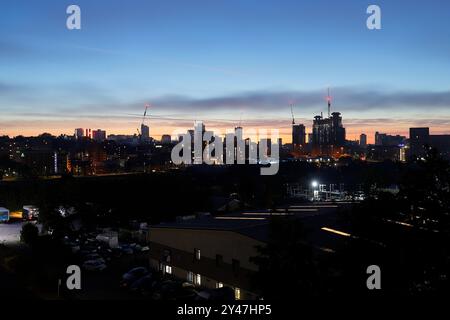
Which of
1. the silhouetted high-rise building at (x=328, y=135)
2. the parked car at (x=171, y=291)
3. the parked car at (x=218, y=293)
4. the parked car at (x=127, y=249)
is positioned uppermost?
the silhouetted high-rise building at (x=328, y=135)

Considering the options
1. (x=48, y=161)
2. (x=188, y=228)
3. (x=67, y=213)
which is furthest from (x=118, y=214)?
(x=48, y=161)

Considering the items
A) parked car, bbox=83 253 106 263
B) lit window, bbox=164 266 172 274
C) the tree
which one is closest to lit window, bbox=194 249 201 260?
lit window, bbox=164 266 172 274

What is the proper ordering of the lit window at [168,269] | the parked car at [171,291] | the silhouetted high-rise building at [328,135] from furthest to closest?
the silhouetted high-rise building at [328,135], the lit window at [168,269], the parked car at [171,291]

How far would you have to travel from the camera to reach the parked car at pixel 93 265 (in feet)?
24.9

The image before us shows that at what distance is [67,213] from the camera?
11.9 meters

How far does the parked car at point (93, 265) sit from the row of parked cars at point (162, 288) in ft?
3.27

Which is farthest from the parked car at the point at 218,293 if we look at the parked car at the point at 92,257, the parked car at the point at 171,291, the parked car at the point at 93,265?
the parked car at the point at 92,257

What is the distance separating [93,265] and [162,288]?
7.22ft

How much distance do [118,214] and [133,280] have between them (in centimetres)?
679

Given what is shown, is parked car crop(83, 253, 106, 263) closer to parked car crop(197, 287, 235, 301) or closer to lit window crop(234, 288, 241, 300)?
parked car crop(197, 287, 235, 301)

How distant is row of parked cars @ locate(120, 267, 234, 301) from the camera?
221 inches

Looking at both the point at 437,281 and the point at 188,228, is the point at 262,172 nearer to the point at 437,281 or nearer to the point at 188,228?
the point at 188,228

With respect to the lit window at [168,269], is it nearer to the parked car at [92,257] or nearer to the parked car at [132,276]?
the parked car at [132,276]
